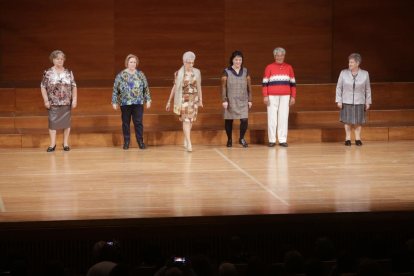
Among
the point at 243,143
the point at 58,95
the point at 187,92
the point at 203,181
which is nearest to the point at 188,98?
the point at 187,92

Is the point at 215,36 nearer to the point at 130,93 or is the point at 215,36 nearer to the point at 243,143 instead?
the point at 243,143

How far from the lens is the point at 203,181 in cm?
691

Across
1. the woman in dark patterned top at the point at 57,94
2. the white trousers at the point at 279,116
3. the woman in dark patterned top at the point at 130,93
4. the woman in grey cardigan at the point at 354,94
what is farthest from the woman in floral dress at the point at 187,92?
the woman in grey cardigan at the point at 354,94

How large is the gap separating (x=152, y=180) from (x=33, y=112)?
148 inches

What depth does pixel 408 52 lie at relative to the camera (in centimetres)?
1231

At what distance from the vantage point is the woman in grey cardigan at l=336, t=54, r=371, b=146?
8.97 meters

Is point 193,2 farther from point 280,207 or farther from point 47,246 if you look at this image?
point 47,246

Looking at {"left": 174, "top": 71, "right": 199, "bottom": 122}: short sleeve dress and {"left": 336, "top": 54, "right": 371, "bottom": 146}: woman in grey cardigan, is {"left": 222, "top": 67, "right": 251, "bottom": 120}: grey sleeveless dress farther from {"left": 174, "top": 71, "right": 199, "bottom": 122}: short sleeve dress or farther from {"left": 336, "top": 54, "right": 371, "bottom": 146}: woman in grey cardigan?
{"left": 336, "top": 54, "right": 371, "bottom": 146}: woman in grey cardigan

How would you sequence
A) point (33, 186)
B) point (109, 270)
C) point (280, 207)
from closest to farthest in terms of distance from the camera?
point (109, 270) → point (280, 207) → point (33, 186)

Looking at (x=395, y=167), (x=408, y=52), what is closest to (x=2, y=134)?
(x=395, y=167)

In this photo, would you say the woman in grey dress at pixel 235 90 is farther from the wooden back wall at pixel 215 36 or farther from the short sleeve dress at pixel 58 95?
the wooden back wall at pixel 215 36

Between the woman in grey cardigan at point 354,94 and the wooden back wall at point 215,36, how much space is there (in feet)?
8.59

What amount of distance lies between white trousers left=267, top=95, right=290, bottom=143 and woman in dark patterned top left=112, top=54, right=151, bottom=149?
5.53 ft

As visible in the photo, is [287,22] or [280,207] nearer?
[280,207]
